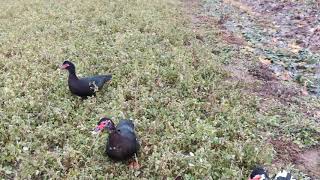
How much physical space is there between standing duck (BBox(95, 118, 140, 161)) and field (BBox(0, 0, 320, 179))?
0.18 meters

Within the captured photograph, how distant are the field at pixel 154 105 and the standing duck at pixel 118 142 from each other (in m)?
0.18

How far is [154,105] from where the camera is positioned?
827 centimetres

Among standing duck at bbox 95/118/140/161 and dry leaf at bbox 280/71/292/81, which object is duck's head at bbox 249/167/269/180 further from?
dry leaf at bbox 280/71/292/81

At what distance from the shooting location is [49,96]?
855 centimetres

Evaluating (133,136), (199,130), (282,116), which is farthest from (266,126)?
→ (133,136)

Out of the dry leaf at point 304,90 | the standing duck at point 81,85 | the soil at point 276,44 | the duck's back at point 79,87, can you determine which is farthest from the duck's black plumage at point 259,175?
the dry leaf at point 304,90

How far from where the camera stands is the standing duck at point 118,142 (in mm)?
6199

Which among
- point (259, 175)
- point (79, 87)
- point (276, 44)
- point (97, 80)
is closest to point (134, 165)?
point (259, 175)

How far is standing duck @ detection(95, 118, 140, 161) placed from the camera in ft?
20.3

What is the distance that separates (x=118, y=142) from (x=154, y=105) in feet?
7.01

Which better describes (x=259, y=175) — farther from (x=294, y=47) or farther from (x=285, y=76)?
(x=294, y=47)

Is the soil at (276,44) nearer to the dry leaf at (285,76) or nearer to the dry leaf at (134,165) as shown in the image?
the dry leaf at (285,76)

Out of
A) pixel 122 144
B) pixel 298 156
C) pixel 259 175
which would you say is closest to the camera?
pixel 259 175

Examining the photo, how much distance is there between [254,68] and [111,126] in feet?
19.5
